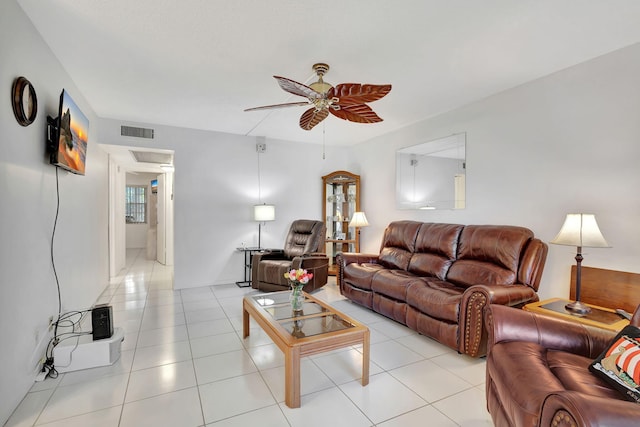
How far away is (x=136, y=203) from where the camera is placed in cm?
917

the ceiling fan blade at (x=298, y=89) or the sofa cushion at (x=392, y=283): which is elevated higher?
the ceiling fan blade at (x=298, y=89)

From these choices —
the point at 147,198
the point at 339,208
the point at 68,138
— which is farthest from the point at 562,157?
the point at 147,198

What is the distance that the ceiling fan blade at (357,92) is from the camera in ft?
7.17

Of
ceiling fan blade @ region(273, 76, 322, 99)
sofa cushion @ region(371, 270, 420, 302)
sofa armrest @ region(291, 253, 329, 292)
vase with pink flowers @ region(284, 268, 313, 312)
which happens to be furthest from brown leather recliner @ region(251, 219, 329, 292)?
ceiling fan blade @ region(273, 76, 322, 99)

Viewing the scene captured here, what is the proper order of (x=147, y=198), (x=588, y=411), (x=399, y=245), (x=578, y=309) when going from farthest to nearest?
(x=147, y=198)
(x=399, y=245)
(x=578, y=309)
(x=588, y=411)

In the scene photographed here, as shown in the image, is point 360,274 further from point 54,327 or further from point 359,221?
point 54,327

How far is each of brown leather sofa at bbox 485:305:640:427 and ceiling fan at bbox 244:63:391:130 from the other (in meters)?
1.71

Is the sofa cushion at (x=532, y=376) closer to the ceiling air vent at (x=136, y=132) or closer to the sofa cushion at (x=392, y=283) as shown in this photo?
the sofa cushion at (x=392, y=283)

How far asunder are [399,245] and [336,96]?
2.40 metres

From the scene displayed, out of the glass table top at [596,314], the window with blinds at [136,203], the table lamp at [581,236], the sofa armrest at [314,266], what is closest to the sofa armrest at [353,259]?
the sofa armrest at [314,266]

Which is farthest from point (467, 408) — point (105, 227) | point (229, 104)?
point (105, 227)

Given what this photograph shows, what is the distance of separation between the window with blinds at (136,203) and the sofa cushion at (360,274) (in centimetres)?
781

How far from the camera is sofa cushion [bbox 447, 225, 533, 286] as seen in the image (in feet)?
9.15

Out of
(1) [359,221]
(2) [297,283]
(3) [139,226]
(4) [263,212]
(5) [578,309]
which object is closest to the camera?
(5) [578,309]
